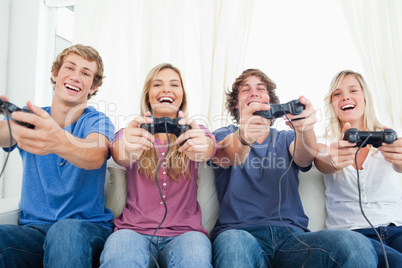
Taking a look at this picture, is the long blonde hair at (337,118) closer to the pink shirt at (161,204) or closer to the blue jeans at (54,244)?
the pink shirt at (161,204)

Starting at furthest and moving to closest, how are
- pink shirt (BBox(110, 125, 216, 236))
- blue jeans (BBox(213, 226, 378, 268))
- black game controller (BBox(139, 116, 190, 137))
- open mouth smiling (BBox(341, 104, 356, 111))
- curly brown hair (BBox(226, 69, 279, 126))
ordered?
curly brown hair (BBox(226, 69, 279, 126))
open mouth smiling (BBox(341, 104, 356, 111))
pink shirt (BBox(110, 125, 216, 236))
black game controller (BBox(139, 116, 190, 137))
blue jeans (BBox(213, 226, 378, 268))

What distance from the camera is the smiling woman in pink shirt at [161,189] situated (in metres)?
1.00

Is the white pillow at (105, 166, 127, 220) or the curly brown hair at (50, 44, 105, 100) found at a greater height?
the curly brown hair at (50, 44, 105, 100)

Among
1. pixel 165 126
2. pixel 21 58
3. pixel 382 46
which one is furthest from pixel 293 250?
pixel 21 58

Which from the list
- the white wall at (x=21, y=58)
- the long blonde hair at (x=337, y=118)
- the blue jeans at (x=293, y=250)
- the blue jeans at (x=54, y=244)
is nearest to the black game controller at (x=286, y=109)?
the blue jeans at (x=293, y=250)

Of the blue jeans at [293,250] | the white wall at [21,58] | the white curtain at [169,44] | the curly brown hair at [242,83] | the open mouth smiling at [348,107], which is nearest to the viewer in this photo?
the blue jeans at [293,250]

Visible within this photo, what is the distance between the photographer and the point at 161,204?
4.12ft

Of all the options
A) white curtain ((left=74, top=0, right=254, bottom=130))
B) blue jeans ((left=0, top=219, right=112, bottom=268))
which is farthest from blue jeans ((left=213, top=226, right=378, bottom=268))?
white curtain ((left=74, top=0, right=254, bottom=130))

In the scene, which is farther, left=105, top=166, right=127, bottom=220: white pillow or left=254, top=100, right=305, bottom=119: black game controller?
left=105, top=166, right=127, bottom=220: white pillow

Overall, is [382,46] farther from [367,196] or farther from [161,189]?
[161,189]

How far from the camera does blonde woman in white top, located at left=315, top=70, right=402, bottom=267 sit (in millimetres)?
1218

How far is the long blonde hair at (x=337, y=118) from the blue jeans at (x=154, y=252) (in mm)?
847

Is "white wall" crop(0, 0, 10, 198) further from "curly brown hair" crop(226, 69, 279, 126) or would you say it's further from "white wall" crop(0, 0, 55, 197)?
"curly brown hair" crop(226, 69, 279, 126)

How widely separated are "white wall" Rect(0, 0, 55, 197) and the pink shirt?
1730 millimetres
